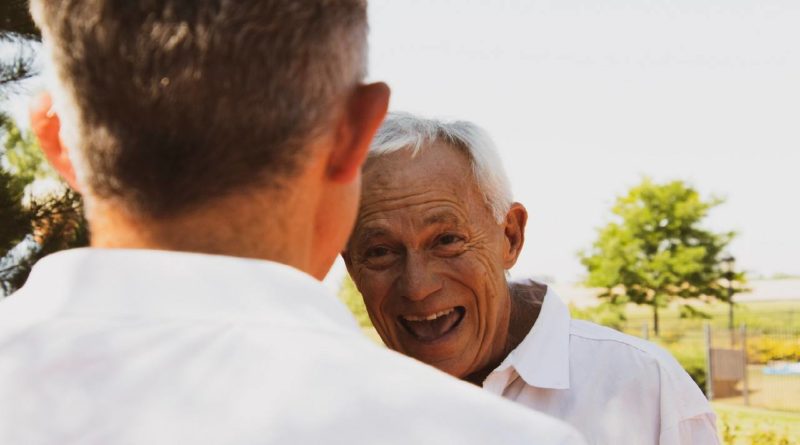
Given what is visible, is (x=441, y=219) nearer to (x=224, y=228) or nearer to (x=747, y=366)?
(x=224, y=228)

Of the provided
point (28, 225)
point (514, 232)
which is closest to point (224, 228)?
point (514, 232)

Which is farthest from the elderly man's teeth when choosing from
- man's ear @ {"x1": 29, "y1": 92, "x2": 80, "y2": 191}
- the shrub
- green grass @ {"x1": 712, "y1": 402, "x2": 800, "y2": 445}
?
the shrub

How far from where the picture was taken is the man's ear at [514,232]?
3.13 metres

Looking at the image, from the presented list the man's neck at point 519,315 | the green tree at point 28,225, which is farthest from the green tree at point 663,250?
the man's neck at point 519,315

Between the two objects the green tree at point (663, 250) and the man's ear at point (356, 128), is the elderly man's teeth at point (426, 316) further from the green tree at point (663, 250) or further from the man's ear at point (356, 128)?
the green tree at point (663, 250)

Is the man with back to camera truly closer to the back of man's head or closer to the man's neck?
the back of man's head

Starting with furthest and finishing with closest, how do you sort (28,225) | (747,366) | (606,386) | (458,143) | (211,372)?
1. (747,366)
2. (28,225)
3. (458,143)
4. (606,386)
5. (211,372)

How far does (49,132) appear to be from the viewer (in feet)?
4.09

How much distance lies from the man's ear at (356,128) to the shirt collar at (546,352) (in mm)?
1764

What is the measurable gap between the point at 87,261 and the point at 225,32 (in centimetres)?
30

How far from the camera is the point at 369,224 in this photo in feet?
9.71

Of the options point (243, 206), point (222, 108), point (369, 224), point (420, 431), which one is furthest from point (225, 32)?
point (369, 224)

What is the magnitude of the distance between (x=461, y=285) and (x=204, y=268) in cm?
203

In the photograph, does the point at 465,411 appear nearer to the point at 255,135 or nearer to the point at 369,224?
the point at 255,135
